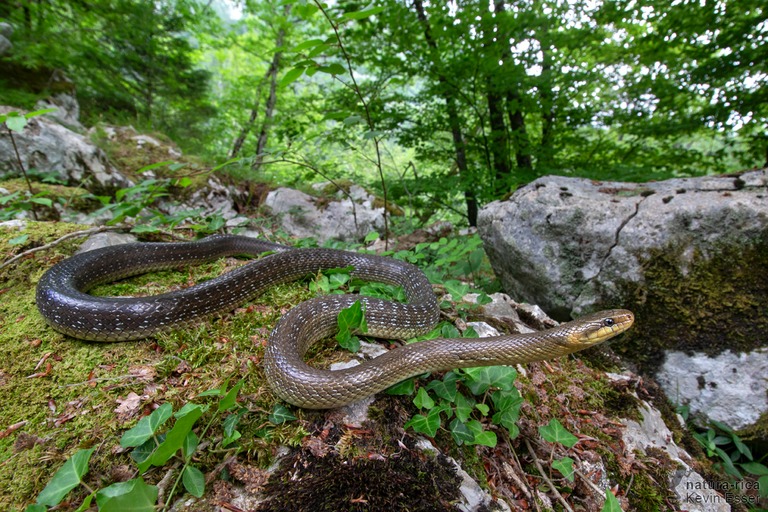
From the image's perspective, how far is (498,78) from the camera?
7355mm

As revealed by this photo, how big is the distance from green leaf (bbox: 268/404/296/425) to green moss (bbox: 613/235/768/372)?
157 inches

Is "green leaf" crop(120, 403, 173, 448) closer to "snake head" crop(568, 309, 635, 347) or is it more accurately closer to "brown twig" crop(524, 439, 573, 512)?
"brown twig" crop(524, 439, 573, 512)

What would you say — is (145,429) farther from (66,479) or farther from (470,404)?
(470,404)

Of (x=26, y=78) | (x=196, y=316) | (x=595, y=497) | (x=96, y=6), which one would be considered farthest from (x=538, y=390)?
(x=26, y=78)

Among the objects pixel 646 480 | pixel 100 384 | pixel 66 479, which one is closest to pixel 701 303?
pixel 646 480

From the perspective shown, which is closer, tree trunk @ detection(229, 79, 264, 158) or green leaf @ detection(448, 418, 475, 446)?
green leaf @ detection(448, 418, 475, 446)

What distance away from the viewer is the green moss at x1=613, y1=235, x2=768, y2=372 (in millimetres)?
3568

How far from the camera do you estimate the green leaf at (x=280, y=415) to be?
1.99 metres

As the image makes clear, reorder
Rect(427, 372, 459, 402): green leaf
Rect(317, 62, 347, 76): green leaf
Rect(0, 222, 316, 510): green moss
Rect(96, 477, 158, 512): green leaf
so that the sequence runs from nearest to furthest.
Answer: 1. Rect(96, 477, 158, 512): green leaf
2. Rect(0, 222, 316, 510): green moss
3. Rect(427, 372, 459, 402): green leaf
4. Rect(317, 62, 347, 76): green leaf

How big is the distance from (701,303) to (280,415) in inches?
180

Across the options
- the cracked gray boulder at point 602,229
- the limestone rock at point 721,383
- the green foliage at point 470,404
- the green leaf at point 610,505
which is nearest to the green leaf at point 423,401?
the green foliage at point 470,404

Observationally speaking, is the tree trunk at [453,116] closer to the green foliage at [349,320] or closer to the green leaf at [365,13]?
the green leaf at [365,13]

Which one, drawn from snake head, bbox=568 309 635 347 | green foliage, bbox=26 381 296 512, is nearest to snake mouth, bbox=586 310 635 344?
snake head, bbox=568 309 635 347

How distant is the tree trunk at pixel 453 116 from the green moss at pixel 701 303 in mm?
5012
